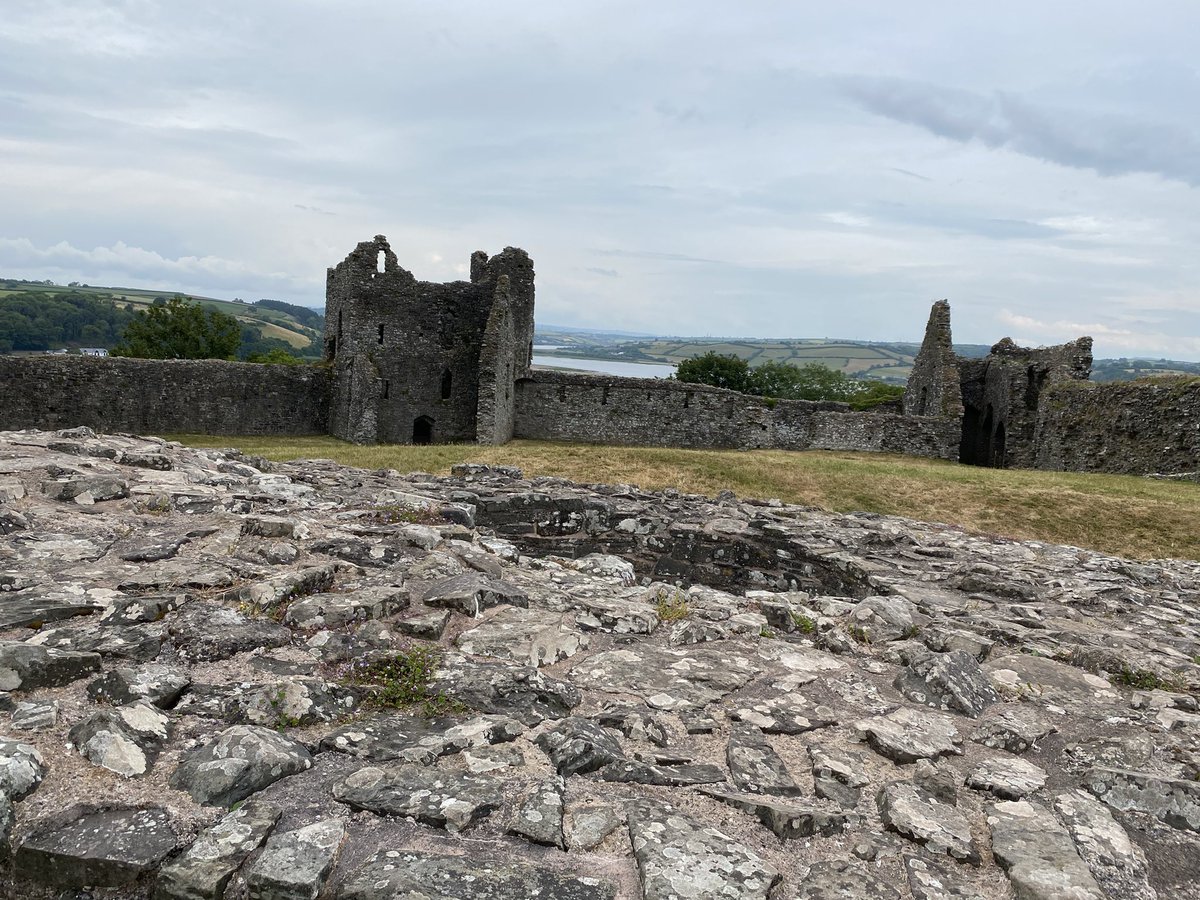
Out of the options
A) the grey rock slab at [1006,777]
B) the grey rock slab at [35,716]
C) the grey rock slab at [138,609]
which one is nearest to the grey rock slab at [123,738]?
the grey rock slab at [35,716]

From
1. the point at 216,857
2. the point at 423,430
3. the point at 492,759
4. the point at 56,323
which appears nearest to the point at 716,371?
the point at 423,430

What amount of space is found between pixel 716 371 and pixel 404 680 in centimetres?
7204

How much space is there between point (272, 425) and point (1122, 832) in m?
31.5

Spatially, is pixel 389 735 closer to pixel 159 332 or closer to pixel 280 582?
pixel 280 582

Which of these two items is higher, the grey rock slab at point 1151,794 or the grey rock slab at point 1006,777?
the grey rock slab at point 1151,794

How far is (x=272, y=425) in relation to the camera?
30875 mm

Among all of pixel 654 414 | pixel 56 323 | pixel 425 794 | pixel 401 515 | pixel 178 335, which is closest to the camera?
pixel 425 794

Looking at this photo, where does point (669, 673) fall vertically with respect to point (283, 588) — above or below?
below

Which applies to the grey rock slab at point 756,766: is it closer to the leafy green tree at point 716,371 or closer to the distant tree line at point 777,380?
the distant tree line at point 777,380

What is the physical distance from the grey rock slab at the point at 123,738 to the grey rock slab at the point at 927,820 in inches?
130

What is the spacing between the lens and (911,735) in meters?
4.25

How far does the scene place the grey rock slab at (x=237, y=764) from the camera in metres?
3.32

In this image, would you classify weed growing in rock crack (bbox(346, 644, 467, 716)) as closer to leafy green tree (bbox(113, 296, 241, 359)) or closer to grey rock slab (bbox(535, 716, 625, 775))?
grey rock slab (bbox(535, 716, 625, 775))

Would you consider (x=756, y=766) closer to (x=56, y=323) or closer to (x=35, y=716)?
(x=35, y=716)
